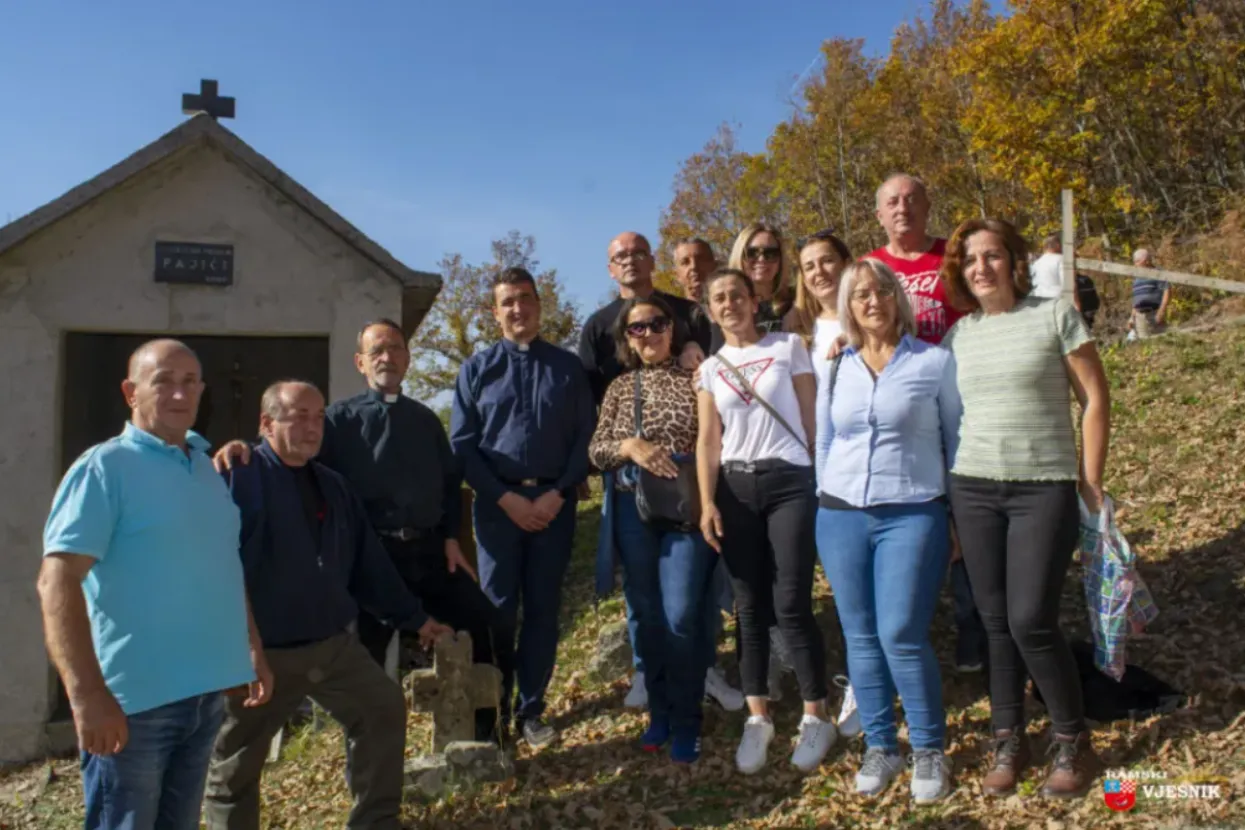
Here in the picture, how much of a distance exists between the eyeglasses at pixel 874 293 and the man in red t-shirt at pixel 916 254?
39 cm

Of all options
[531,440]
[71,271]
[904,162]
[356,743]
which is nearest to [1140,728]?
[531,440]

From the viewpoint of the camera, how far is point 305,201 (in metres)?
7.07

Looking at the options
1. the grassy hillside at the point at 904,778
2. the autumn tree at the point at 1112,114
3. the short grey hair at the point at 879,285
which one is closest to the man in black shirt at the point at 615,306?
the short grey hair at the point at 879,285

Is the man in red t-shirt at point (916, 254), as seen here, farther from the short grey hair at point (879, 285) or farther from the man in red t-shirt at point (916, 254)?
the short grey hair at point (879, 285)

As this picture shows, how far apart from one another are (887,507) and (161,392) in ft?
9.24

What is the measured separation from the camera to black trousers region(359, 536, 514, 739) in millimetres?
4578

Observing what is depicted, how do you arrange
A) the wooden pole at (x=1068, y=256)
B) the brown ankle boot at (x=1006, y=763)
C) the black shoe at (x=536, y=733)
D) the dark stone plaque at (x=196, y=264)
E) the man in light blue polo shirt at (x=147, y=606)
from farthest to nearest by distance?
the wooden pole at (x=1068, y=256) < the dark stone plaque at (x=196, y=264) < the black shoe at (x=536, y=733) < the brown ankle boot at (x=1006, y=763) < the man in light blue polo shirt at (x=147, y=606)

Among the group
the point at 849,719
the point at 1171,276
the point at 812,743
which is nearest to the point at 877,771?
the point at 812,743

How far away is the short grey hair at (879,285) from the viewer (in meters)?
3.85

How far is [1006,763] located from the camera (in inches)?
147

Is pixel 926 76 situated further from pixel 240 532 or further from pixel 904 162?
pixel 240 532

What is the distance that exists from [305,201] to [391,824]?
506cm

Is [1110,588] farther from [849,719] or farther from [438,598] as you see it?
[438,598]

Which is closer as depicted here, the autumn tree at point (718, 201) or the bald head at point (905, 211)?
the bald head at point (905, 211)
